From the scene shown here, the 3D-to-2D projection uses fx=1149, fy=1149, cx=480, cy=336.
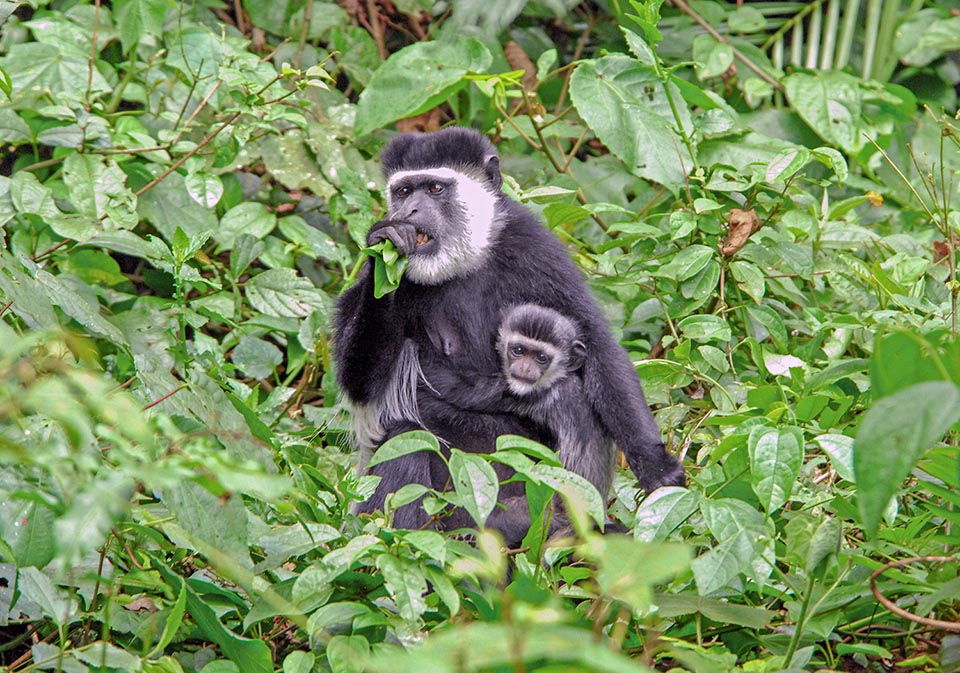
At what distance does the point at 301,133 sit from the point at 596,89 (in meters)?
1.39

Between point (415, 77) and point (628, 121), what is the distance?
100 centimetres

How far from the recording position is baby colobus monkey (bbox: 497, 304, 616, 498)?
3.42 metres

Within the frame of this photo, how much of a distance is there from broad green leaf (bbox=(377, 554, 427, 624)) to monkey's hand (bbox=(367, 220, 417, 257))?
114 centimetres

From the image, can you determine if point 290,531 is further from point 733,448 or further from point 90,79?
point 90,79

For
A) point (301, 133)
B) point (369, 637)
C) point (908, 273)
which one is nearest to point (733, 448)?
point (369, 637)

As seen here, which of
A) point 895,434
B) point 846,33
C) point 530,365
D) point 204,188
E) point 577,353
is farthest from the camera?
point 846,33

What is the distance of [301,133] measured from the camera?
500cm

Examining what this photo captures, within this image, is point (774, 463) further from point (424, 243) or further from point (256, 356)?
point (256, 356)

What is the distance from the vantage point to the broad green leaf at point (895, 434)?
164 centimetres

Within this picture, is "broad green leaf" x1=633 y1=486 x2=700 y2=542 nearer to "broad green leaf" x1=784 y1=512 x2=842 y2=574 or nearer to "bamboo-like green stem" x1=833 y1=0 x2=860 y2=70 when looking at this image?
"broad green leaf" x1=784 y1=512 x2=842 y2=574

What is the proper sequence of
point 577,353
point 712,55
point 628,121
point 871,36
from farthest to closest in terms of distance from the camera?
point 871,36 → point 712,55 → point 628,121 → point 577,353

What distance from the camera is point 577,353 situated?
3.50m

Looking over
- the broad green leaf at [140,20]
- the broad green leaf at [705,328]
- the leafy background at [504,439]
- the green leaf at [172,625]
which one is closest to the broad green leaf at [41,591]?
the leafy background at [504,439]

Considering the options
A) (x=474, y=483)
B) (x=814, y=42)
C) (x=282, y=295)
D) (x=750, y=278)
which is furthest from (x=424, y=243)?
(x=814, y=42)
